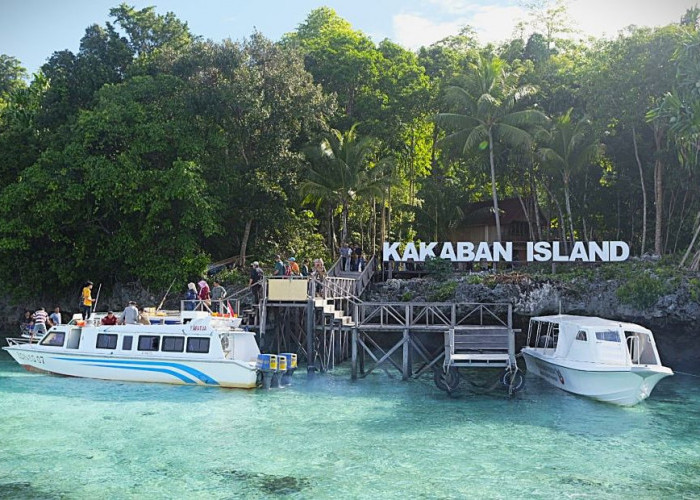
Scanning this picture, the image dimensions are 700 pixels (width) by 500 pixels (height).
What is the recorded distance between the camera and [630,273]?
29.8 m

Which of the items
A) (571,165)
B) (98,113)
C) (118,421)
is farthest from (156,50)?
(118,421)

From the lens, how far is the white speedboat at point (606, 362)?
21.2 metres

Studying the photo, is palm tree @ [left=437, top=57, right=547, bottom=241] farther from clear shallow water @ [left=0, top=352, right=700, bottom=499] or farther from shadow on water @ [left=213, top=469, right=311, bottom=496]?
shadow on water @ [left=213, top=469, right=311, bottom=496]

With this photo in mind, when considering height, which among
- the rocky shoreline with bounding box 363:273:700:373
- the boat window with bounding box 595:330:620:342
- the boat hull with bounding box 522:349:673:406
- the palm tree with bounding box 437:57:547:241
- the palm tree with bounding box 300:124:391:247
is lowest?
the boat hull with bounding box 522:349:673:406

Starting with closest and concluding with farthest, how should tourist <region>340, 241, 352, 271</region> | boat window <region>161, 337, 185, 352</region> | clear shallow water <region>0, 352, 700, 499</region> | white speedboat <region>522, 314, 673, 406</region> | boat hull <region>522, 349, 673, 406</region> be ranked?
1. clear shallow water <region>0, 352, 700, 499</region>
2. boat hull <region>522, 349, 673, 406</region>
3. white speedboat <region>522, 314, 673, 406</region>
4. boat window <region>161, 337, 185, 352</region>
5. tourist <region>340, 241, 352, 271</region>

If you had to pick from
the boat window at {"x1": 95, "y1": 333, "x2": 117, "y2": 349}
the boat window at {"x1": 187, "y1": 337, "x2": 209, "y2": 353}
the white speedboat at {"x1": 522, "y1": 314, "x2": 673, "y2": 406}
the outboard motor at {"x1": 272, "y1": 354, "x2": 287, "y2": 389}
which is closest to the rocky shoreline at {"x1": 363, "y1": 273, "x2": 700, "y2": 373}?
the white speedboat at {"x1": 522, "y1": 314, "x2": 673, "y2": 406}

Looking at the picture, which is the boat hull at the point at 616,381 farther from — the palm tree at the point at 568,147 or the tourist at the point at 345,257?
the palm tree at the point at 568,147

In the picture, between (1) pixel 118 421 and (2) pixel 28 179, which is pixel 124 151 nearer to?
(2) pixel 28 179

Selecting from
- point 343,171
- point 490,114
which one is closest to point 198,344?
point 343,171

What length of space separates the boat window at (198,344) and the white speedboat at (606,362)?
1128 cm

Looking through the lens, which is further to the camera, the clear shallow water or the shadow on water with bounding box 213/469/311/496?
the clear shallow water

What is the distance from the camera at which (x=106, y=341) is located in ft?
81.0

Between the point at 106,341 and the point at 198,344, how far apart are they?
11.8ft

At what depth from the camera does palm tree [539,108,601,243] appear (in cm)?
3688
